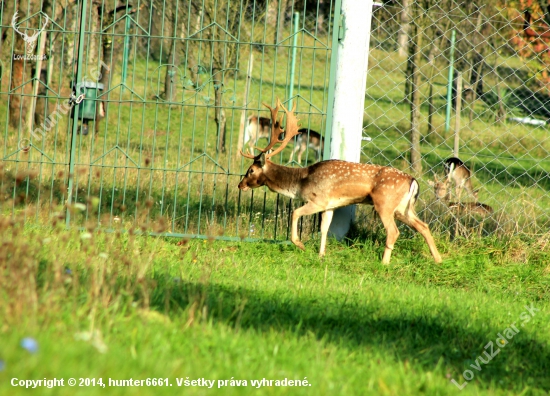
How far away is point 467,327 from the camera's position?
6.05m

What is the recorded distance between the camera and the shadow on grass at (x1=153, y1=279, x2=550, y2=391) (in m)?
5.28

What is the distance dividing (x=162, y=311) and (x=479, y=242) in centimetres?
501

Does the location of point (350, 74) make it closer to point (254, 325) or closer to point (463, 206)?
point (463, 206)

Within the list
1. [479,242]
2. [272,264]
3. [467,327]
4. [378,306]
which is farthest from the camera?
[479,242]

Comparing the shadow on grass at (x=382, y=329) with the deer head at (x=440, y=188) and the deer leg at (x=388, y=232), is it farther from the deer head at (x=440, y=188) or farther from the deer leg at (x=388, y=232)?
the deer head at (x=440, y=188)

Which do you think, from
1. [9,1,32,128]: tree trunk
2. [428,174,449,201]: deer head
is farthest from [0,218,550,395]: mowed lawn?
[9,1,32,128]: tree trunk

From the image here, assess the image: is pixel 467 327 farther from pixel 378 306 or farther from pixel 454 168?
pixel 454 168

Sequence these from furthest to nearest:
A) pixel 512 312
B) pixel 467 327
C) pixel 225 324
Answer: pixel 512 312 → pixel 467 327 → pixel 225 324

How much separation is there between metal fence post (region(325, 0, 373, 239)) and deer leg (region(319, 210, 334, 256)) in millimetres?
734

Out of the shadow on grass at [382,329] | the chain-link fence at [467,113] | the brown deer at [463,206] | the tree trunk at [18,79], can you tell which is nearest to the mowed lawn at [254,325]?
the shadow on grass at [382,329]

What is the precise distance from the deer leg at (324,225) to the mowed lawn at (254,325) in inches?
27.6

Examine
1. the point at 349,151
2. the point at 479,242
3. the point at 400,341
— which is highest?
the point at 349,151

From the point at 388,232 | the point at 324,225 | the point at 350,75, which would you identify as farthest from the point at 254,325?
the point at 350,75

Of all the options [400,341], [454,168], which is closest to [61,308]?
[400,341]
